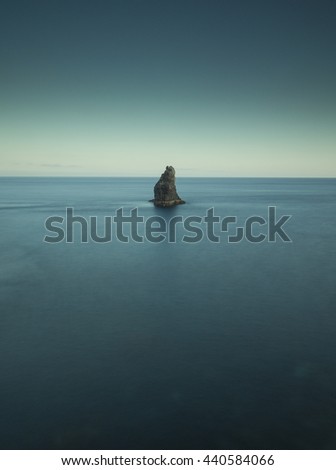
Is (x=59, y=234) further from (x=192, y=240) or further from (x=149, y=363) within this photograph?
(x=149, y=363)

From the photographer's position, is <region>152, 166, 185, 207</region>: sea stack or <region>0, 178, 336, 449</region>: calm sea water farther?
<region>152, 166, 185, 207</region>: sea stack

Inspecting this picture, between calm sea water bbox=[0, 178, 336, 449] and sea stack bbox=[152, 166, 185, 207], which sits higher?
sea stack bbox=[152, 166, 185, 207]

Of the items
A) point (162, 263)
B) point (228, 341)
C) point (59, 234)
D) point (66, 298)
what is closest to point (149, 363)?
point (228, 341)
